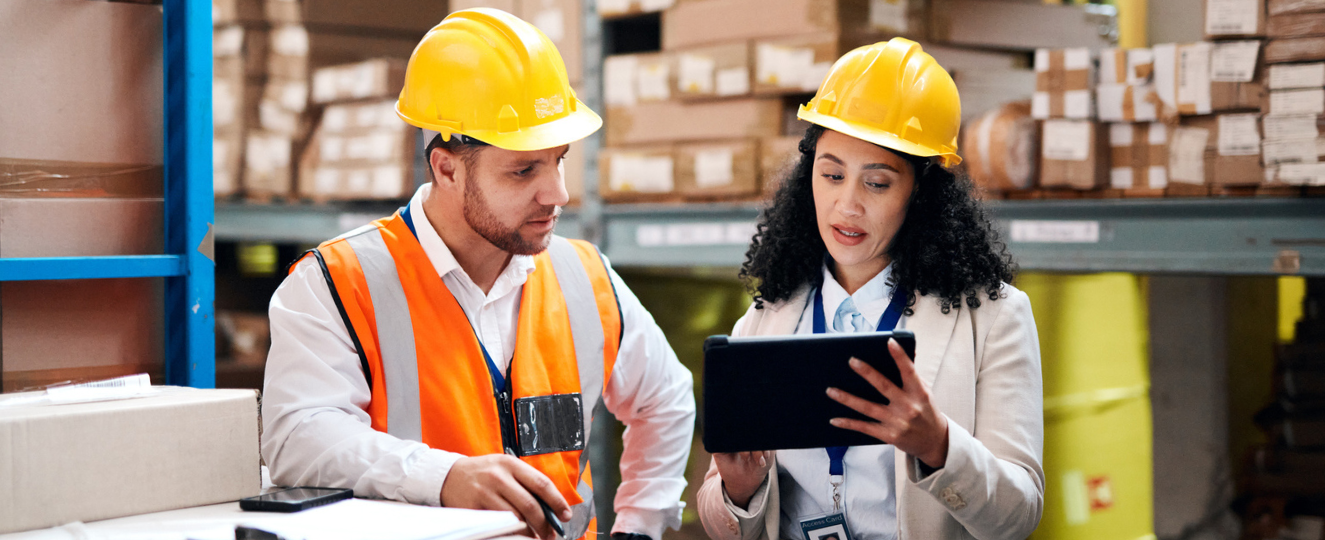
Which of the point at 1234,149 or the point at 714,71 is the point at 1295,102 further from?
the point at 714,71

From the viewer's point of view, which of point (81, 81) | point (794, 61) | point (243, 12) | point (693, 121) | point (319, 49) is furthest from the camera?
point (243, 12)

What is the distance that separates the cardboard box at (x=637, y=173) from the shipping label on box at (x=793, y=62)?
18.4 inches

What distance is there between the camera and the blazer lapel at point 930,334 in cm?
165

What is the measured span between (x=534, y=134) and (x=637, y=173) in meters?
1.98

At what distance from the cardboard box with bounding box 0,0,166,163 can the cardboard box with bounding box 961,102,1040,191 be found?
7.36ft

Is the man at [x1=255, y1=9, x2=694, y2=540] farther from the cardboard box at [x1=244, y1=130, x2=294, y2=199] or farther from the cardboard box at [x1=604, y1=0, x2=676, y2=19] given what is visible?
the cardboard box at [x1=244, y1=130, x2=294, y2=199]

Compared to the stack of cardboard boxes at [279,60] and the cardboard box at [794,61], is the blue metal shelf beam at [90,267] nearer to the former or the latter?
the cardboard box at [794,61]

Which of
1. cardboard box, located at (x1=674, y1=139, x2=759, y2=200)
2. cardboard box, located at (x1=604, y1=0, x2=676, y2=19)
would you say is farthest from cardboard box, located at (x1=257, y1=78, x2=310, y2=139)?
cardboard box, located at (x1=674, y1=139, x2=759, y2=200)

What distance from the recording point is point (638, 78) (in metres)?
3.87

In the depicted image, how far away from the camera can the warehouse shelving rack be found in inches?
75.9

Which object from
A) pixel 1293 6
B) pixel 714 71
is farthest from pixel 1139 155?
pixel 714 71

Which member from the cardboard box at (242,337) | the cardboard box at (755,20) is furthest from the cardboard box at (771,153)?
the cardboard box at (242,337)

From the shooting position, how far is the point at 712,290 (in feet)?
14.9

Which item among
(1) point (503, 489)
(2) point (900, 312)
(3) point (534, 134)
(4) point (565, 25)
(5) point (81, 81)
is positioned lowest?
(1) point (503, 489)
